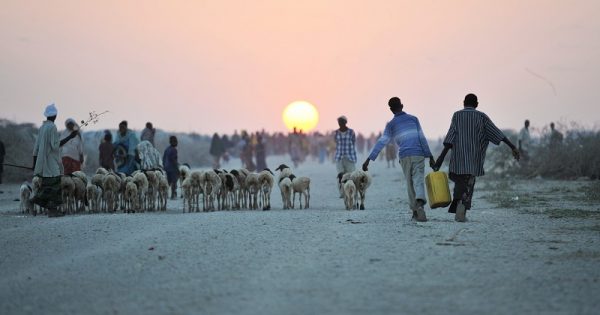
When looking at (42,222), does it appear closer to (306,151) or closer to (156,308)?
(156,308)

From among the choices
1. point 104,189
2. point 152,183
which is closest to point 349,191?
point 152,183

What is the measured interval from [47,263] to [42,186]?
6.14 meters

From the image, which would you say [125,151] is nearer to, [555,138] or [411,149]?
[411,149]

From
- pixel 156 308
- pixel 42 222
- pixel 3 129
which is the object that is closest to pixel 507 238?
pixel 156 308

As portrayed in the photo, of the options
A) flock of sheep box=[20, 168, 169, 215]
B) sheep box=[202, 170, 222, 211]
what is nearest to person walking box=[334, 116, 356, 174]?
sheep box=[202, 170, 222, 211]

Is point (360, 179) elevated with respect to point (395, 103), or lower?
lower

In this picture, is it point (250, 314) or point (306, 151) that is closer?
point (250, 314)

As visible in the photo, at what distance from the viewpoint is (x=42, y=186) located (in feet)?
47.5

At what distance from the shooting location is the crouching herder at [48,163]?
14.4 m

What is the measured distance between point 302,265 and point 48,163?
788 centimetres

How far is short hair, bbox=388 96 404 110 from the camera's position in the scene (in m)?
12.8

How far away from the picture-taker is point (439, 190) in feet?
40.2

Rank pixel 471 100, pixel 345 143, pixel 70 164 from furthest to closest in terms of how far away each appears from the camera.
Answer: pixel 345 143, pixel 70 164, pixel 471 100

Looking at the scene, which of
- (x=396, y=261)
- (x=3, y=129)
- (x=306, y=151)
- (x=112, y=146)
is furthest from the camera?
(x=306, y=151)
